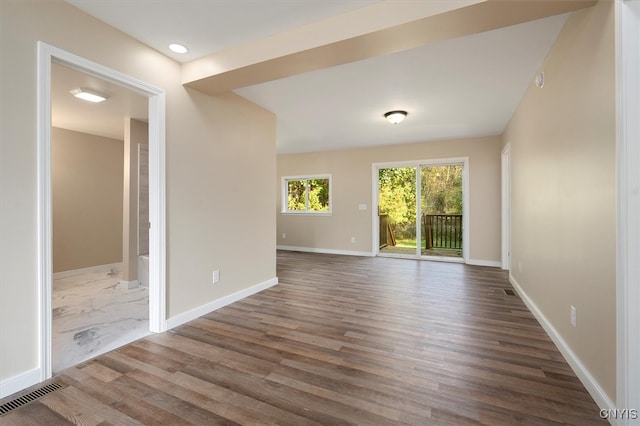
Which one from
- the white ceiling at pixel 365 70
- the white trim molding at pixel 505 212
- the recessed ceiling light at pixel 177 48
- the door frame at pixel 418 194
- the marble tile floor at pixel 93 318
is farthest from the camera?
the door frame at pixel 418 194

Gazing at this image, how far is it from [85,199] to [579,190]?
21.5 ft

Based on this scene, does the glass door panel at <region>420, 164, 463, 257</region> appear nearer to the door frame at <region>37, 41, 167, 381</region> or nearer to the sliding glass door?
the sliding glass door

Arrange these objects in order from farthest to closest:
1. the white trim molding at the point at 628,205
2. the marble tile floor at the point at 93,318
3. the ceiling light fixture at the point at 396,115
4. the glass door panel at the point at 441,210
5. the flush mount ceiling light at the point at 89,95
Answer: the glass door panel at the point at 441,210, the ceiling light fixture at the point at 396,115, the flush mount ceiling light at the point at 89,95, the marble tile floor at the point at 93,318, the white trim molding at the point at 628,205

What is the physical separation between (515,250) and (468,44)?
2.87m

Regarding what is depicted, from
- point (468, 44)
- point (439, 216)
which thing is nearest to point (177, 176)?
point (468, 44)

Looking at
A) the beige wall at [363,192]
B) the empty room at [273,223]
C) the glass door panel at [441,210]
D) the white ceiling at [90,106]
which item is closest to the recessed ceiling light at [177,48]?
the empty room at [273,223]

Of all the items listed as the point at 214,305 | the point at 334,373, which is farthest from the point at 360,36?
the point at 214,305

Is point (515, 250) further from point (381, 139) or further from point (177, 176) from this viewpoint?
point (177, 176)

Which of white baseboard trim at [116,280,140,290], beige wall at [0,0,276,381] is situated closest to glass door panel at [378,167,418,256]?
beige wall at [0,0,276,381]

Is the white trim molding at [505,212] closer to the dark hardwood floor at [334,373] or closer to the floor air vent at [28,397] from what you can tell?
the dark hardwood floor at [334,373]

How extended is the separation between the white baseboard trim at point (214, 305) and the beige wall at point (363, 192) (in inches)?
122

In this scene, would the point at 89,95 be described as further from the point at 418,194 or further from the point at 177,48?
the point at 418,194

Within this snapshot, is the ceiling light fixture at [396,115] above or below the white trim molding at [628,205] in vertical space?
above

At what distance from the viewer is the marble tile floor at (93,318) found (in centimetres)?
221
